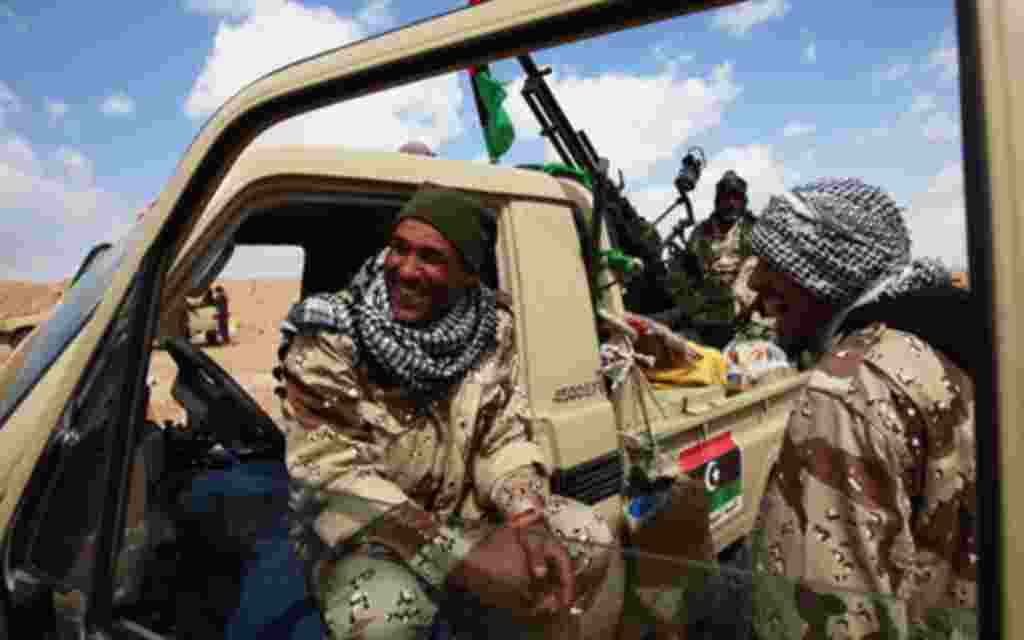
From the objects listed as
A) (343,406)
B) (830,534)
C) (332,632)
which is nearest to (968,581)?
(830,534)

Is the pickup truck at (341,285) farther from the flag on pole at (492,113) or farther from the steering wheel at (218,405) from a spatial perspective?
the flag on pole at (492,113)

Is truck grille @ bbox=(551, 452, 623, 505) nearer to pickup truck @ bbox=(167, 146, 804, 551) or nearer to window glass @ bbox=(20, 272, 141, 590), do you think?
pickup truck @ bbox=(167, 146, 804, 551)

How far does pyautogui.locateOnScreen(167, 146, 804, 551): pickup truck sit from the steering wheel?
1.61 ft

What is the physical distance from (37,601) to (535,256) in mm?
1629

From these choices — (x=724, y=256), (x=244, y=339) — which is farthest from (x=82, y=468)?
(x=244, y=339)

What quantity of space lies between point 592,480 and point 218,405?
1489 mm

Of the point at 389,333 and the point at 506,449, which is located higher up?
the point at 389,333

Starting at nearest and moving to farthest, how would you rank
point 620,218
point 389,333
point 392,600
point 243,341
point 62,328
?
point 392,600 → point 62,328 → point 389,333 → point 620,218 → point 243,341

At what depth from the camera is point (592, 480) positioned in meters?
2.37

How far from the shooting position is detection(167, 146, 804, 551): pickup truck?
1957 millimetres

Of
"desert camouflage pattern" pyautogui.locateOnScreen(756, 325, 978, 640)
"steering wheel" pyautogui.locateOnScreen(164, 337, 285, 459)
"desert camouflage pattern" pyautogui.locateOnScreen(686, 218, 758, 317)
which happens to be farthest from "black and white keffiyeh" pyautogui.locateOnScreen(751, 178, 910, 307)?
"desert camouflage pattern" pyautogui.locateOnScreen(686, 218, 758, 317)

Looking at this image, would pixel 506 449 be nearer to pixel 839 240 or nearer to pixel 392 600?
pixel 392 600

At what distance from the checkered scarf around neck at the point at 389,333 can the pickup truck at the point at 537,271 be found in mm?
272

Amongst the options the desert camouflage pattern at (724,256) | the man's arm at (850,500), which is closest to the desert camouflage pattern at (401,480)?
the man's arm at (850,500)
